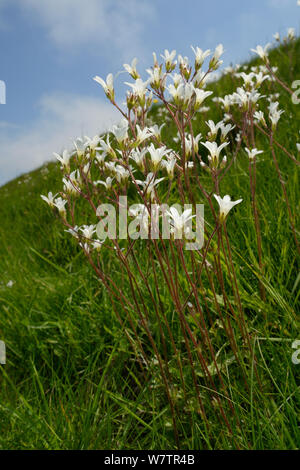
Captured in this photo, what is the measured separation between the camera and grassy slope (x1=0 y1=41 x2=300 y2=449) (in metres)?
1.72

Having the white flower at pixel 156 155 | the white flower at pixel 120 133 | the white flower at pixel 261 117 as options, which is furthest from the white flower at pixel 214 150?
the white flower at pixel 261 117

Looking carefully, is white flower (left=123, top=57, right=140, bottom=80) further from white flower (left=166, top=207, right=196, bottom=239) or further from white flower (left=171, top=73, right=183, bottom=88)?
white flower (left=166, top=207, right=196, bottom=239)

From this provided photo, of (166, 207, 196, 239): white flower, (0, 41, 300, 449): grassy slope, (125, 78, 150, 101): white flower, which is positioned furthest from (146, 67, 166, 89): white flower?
(0, 41, 300, 449): grassy slope

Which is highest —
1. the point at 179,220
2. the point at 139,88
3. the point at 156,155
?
the point at 139,88

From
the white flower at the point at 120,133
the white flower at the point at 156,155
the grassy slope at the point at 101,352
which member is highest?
the white flower at the point at 120,133

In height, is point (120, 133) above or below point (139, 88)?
below

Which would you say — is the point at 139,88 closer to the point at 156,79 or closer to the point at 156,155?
the point at 156,79

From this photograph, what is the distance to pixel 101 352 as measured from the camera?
261 centimetres

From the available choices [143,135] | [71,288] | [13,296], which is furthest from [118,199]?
[13,296]

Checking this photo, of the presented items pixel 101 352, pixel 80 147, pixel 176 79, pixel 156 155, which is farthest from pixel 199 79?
pixel 101 352

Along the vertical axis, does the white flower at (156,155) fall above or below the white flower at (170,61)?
below

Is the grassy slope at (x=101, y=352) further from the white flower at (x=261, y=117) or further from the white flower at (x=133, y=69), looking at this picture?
the white flower at (x=133, y=69)

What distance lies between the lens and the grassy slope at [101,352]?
1724 millimetres
